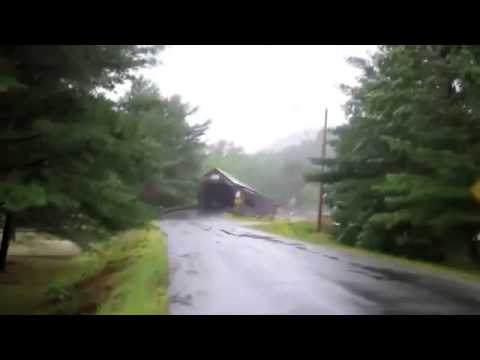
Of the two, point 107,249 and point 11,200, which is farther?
point 107,249

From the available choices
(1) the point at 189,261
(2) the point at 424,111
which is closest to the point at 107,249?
(1) the point at 189,261

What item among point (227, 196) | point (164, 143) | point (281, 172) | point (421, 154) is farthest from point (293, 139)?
point (421, 154)

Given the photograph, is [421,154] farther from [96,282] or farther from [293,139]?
[293,139]

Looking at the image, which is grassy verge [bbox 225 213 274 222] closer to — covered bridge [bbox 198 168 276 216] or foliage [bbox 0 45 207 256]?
covered bridge [bbox 198 168 276 216]

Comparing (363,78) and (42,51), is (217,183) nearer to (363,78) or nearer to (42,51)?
(363,78)

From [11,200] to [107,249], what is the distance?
9.15 metres

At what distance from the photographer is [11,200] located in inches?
264

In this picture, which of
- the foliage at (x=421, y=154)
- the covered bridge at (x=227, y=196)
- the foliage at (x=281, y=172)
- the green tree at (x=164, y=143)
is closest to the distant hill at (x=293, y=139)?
the foliage at (x=281, y=172)

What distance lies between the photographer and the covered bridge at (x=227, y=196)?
30812 millimetres

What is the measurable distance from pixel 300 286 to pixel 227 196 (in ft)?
78.8

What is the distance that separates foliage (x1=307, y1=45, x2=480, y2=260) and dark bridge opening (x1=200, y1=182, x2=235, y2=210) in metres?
14.1

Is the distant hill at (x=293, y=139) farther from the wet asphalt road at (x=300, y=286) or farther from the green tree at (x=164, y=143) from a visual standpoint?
the wet asphalt road at (x=300, y=286)
